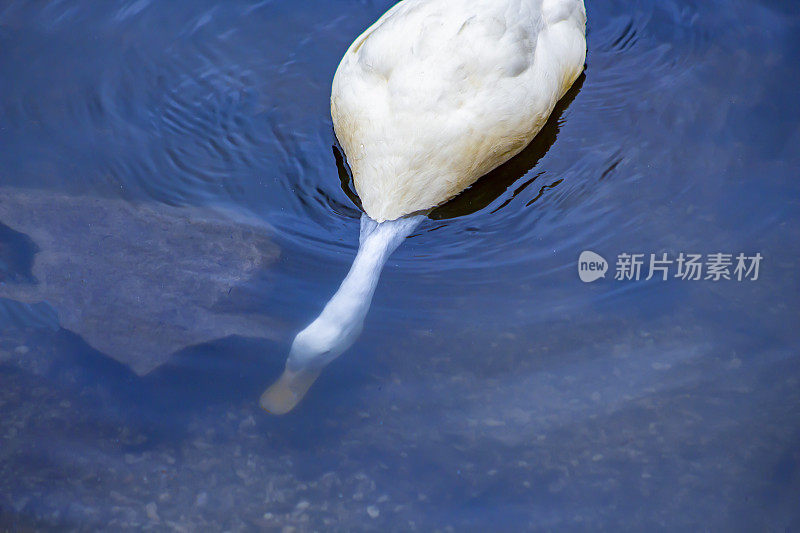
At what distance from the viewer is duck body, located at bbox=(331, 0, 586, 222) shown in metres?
4.49

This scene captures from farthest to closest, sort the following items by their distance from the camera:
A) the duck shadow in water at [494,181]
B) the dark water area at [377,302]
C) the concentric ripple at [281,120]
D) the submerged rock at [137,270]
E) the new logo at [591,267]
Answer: the duck shadow in water at [494,181]
the concentric ripple at [281,120]
the new logo at [591,267]
the submerged rock at [137,270]
the dark water area at [377,302]

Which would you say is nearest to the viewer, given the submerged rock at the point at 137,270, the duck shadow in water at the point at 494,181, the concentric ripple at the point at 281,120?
the submerged rock at the point at 137,270

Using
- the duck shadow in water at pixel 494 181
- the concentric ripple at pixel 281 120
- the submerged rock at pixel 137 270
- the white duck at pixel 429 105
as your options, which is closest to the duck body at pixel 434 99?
the white duck at pixel 429 105

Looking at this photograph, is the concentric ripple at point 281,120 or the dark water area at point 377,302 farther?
the concentric ripple at point 281,120

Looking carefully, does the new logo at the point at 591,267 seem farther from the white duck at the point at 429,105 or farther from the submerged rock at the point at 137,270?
the submerged rock at the point at 137,270

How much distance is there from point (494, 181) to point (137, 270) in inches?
86.1

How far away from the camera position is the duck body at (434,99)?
177 inches

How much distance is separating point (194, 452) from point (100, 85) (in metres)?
2.93

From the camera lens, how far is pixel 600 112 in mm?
5379

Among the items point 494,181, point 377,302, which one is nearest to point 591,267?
point 494,181

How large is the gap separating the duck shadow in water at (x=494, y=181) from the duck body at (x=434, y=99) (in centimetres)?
11

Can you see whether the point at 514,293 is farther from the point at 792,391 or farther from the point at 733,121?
the point at 733,121

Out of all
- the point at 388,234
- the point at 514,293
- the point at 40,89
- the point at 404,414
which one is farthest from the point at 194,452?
the point at 40,89

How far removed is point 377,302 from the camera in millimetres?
4270
